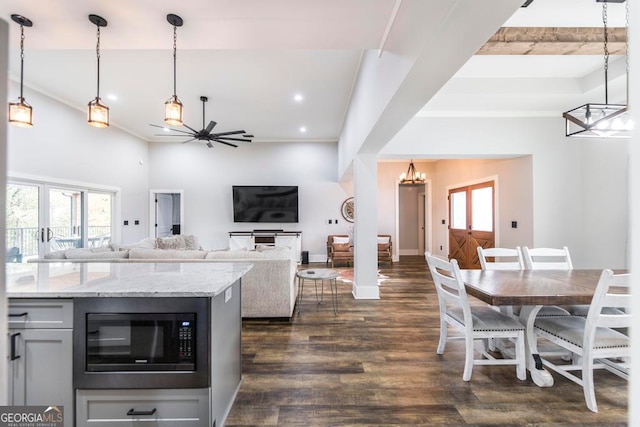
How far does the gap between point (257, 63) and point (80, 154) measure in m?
4.19

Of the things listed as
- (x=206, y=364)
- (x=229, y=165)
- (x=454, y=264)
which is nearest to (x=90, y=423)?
(x=206, y=364)

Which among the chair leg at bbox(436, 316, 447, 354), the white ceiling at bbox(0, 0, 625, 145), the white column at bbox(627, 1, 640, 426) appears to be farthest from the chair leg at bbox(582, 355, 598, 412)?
the white ceiling at bbox(0, 0, 625, 145)

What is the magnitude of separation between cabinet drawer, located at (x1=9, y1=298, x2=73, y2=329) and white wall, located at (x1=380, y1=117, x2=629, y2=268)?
4400mm

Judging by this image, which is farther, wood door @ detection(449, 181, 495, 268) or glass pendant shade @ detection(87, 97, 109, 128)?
wood door @ detection(449, 181, 495, 268)

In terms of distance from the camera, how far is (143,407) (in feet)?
4.91

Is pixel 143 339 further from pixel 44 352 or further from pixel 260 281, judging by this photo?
pixel 260 281

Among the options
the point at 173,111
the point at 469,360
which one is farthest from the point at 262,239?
the point at 469,360

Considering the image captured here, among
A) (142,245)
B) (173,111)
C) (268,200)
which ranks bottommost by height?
(142,245)

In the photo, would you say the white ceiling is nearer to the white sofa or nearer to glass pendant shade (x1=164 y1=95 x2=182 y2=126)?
glass pendant shade (x1=164 y1=95 x2=182 y2=126)

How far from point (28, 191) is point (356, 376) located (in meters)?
5.66

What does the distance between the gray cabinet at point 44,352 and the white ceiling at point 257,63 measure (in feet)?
7.55

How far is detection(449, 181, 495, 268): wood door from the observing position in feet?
18.4

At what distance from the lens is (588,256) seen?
4.27 meters

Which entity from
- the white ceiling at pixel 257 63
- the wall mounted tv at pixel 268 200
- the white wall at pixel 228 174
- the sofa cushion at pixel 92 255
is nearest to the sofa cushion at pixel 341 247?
the white wall at pixel 228 174
